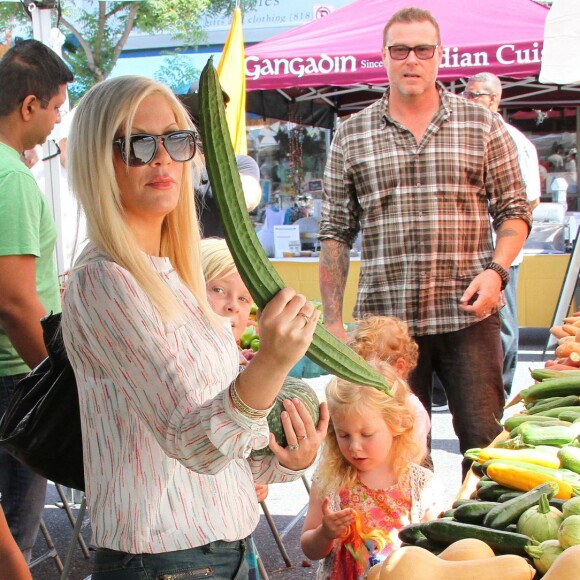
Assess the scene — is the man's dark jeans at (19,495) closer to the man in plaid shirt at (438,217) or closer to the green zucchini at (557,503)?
the man in plaid shirt at (438,217)

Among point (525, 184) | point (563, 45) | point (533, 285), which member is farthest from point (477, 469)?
point (533, 285)

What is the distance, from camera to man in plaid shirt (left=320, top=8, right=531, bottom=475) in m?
3.77

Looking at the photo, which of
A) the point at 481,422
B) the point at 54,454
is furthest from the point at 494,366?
the point at 54,454

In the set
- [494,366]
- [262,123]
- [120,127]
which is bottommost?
[494,366]

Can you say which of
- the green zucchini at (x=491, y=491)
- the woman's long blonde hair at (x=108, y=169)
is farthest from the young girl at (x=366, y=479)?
the woman's long blonde hair at (x=108, y=169)

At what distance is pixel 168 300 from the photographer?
69.7 inches

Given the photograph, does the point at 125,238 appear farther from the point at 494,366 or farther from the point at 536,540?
the point at 494,366

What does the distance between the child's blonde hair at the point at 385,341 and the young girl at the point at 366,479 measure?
19.9 inches

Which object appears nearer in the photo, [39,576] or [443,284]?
[443,284]

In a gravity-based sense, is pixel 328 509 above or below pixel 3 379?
below

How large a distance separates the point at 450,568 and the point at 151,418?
697 mm

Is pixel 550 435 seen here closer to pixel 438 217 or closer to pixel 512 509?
pixel 512 509

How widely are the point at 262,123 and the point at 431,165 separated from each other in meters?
15.2

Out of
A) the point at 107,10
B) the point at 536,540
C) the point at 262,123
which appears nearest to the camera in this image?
the point at 536,540
